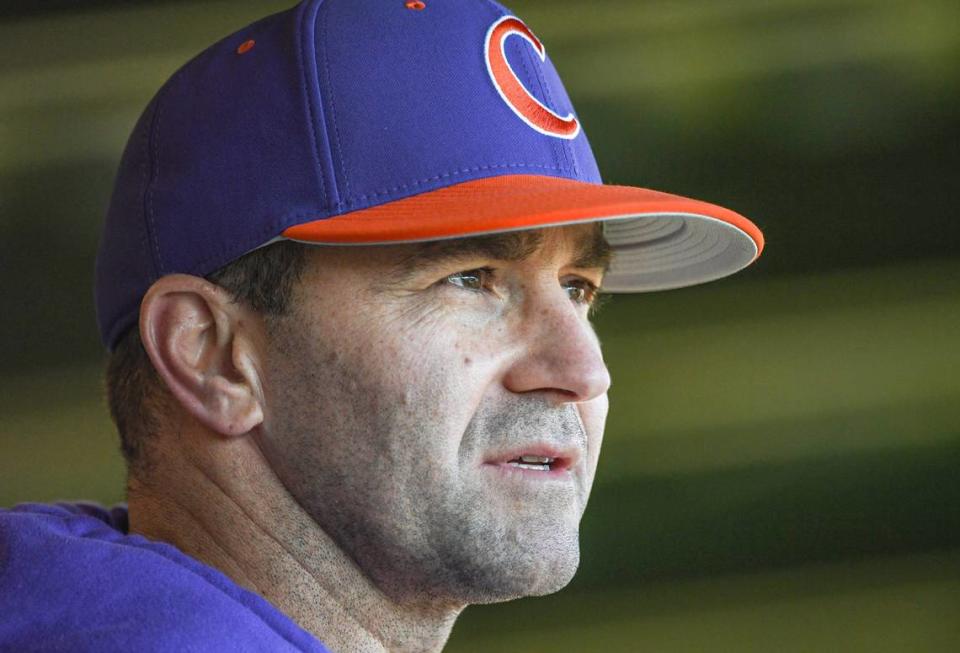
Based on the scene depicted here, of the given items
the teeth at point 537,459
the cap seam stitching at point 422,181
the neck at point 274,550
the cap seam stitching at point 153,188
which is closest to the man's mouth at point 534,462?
the teeth at point 537,459

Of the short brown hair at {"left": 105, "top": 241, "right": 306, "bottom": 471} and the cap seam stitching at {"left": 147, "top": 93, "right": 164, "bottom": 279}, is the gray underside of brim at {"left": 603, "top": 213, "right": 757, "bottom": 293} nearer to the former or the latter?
the short brown hair at {"left": 105, "top": 241, "right": 306, "bottom": 471}

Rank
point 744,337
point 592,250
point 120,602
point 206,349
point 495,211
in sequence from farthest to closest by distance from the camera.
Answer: point 744,337 → point 592,250 → point 206,349 → point 495,211 → point 120,602

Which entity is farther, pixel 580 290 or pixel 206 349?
pixel 580 290

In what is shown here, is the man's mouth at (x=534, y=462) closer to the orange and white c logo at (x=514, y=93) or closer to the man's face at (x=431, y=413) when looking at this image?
the man's face at (x=431, y=413)

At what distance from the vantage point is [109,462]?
8.86ft

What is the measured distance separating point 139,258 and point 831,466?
1.74 metres

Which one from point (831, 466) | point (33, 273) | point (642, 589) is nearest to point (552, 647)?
point (642, 589)

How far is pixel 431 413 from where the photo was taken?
126cm

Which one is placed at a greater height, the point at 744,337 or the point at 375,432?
the point at 744,337

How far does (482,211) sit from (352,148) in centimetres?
15

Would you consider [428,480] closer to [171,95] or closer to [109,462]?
[171,95]

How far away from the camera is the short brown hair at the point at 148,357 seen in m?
1.30

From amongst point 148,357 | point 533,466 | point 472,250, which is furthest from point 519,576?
point 148,357

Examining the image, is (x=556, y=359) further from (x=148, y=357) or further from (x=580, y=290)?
(x=148, y=357)
